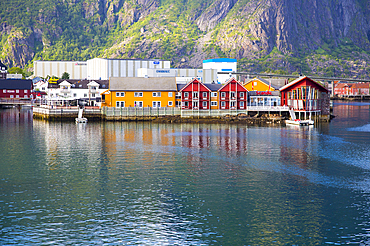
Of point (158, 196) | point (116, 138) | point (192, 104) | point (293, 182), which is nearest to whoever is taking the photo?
point (158, 196)

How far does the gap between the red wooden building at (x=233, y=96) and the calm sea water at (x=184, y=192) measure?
129ft

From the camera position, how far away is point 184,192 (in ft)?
114

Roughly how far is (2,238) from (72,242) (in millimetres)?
4356

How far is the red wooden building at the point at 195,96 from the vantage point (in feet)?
334

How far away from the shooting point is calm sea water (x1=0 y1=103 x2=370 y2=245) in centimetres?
2581

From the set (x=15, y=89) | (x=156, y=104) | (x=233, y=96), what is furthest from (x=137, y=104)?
(x=15, y=89)

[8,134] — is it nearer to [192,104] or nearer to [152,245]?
[192,104]

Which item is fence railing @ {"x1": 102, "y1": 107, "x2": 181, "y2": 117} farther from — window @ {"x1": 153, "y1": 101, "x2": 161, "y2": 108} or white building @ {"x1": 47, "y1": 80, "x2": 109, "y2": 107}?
white building @ {"x1": 47, "y1": 80, "x2": 109, "y2": 107}

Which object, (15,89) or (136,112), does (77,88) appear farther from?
(136,112)

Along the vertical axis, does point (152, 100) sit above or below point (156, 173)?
above

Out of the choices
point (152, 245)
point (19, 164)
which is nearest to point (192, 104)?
point (19, 164)

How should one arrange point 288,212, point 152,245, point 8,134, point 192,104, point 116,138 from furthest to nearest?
A: point 192,104, point 8,134, point 116,138, point 288,212, point 152,245

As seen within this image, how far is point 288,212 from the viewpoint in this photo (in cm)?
2973

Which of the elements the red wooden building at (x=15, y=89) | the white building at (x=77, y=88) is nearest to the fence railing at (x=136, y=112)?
the white building at (x=77, y=88)
